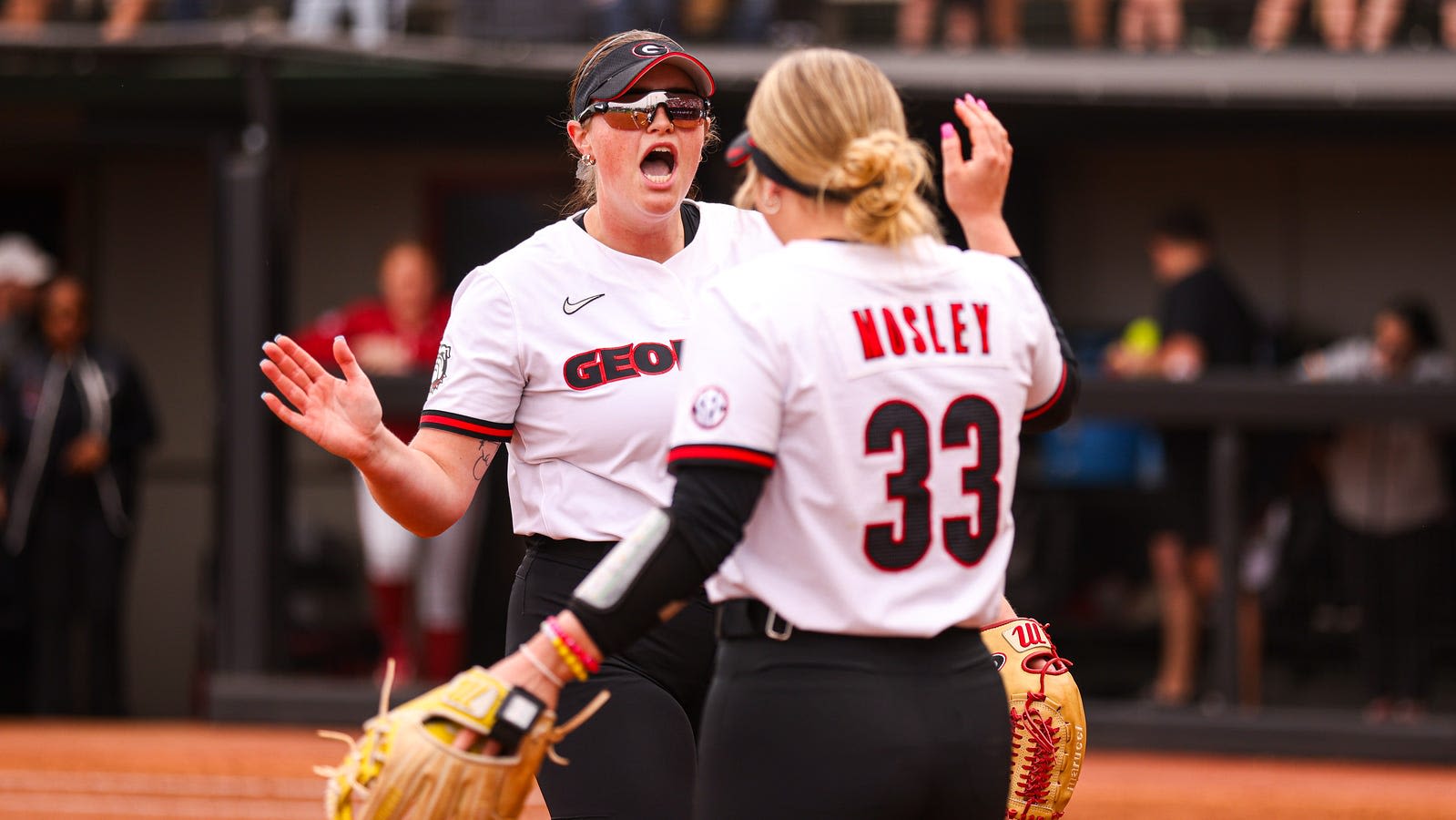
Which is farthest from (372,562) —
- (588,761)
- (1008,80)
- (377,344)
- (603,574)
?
(603,574)

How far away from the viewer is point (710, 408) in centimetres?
258

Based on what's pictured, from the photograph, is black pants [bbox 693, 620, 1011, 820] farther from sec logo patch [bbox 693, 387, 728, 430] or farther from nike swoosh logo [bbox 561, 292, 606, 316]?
nike swoosh logo [bbox 561, 292, 606, 316]

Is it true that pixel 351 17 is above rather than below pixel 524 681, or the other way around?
above

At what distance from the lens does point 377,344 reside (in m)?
8.66

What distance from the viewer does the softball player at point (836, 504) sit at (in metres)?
2.60

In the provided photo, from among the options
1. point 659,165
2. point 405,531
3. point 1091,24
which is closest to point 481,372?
point 659,165

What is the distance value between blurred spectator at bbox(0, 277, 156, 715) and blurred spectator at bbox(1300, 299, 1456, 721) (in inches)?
229

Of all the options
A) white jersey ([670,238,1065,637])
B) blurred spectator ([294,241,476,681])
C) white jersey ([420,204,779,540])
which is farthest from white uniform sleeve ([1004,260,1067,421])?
blurred spectator ([294,241,476,681])

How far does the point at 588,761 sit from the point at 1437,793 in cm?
508

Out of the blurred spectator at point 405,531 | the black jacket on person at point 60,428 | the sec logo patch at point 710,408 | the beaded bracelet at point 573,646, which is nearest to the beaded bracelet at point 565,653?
the beaded bracelet at point 573,646

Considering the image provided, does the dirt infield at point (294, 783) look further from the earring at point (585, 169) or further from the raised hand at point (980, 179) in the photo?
the raised hand at point (980, 179)

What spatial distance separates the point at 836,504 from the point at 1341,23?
9.08 m

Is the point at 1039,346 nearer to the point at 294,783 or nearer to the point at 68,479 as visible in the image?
the point at 294,783

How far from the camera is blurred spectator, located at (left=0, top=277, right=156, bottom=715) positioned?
9.46 metres
